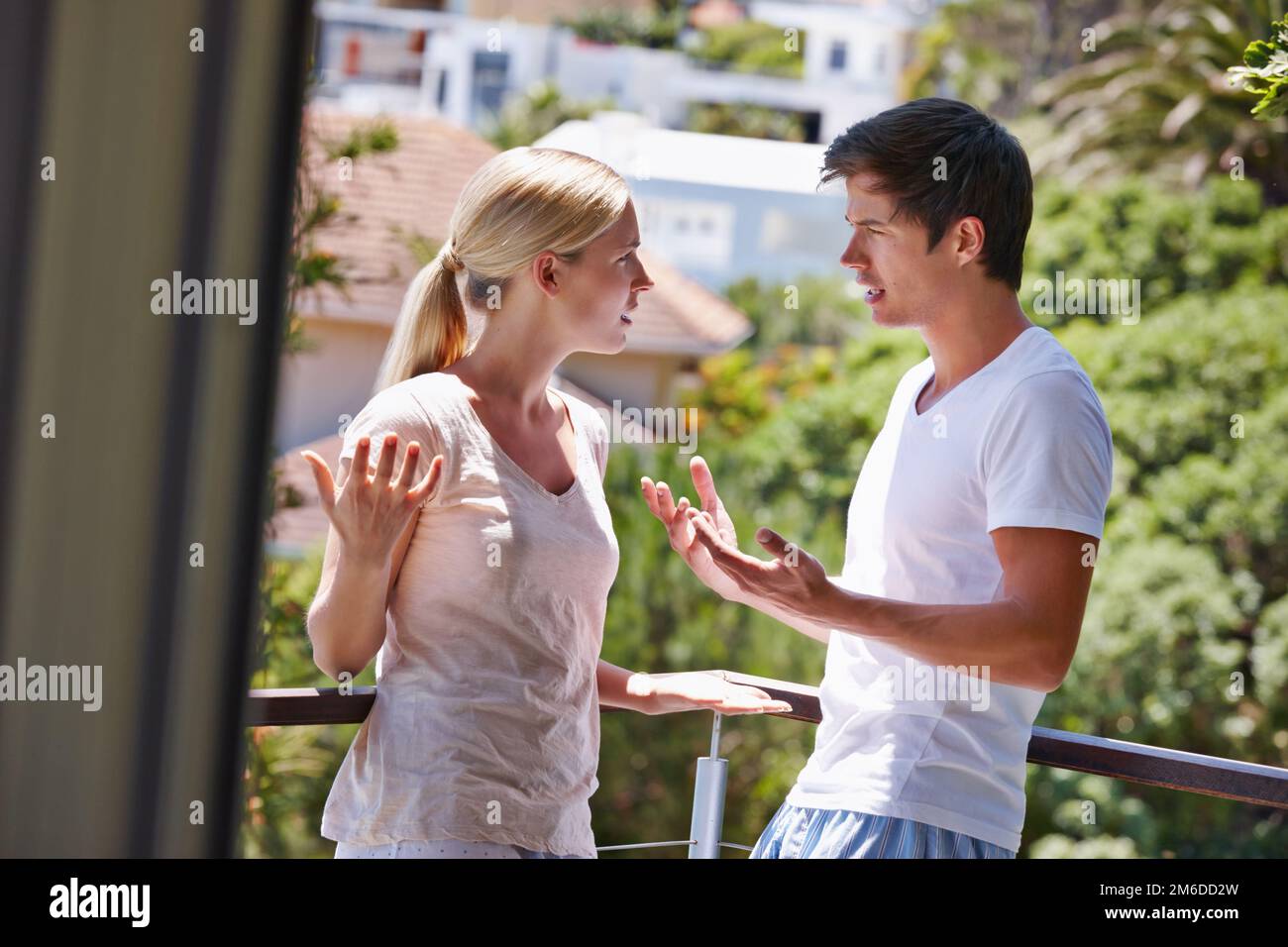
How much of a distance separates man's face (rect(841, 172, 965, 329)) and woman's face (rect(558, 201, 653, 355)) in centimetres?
29

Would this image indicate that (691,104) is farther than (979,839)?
Yes

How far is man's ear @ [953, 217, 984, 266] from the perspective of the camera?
176cm

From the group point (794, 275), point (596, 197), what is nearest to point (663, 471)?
point (596, 197)

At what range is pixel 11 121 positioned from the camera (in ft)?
4.19

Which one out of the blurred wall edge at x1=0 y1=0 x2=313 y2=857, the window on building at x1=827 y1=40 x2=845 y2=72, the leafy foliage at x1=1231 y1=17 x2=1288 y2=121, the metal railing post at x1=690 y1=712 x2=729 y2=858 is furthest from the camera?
the window on building at x1=827 y1=40 x2=845 y2=72

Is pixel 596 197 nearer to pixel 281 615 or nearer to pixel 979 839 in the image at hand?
pixel 979 839

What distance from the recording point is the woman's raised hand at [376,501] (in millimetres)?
1504

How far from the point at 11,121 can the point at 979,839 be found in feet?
4.30

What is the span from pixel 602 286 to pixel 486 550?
0.41 metres

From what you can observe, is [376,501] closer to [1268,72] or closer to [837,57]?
[1268,72]

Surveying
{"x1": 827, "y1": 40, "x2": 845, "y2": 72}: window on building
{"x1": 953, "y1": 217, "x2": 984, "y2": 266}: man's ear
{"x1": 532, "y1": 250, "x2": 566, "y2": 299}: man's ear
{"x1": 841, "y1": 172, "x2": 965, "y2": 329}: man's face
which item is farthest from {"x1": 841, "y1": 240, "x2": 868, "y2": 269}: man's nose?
{"x1": 827, "y1": 40, "x2": 845, "y2": 72}: window on building

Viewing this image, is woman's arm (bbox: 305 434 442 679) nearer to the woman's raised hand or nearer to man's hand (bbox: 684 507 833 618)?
the woman's raised hand

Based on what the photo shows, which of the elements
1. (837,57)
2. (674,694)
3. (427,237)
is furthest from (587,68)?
(674,694)

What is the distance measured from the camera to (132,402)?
4.32ft
